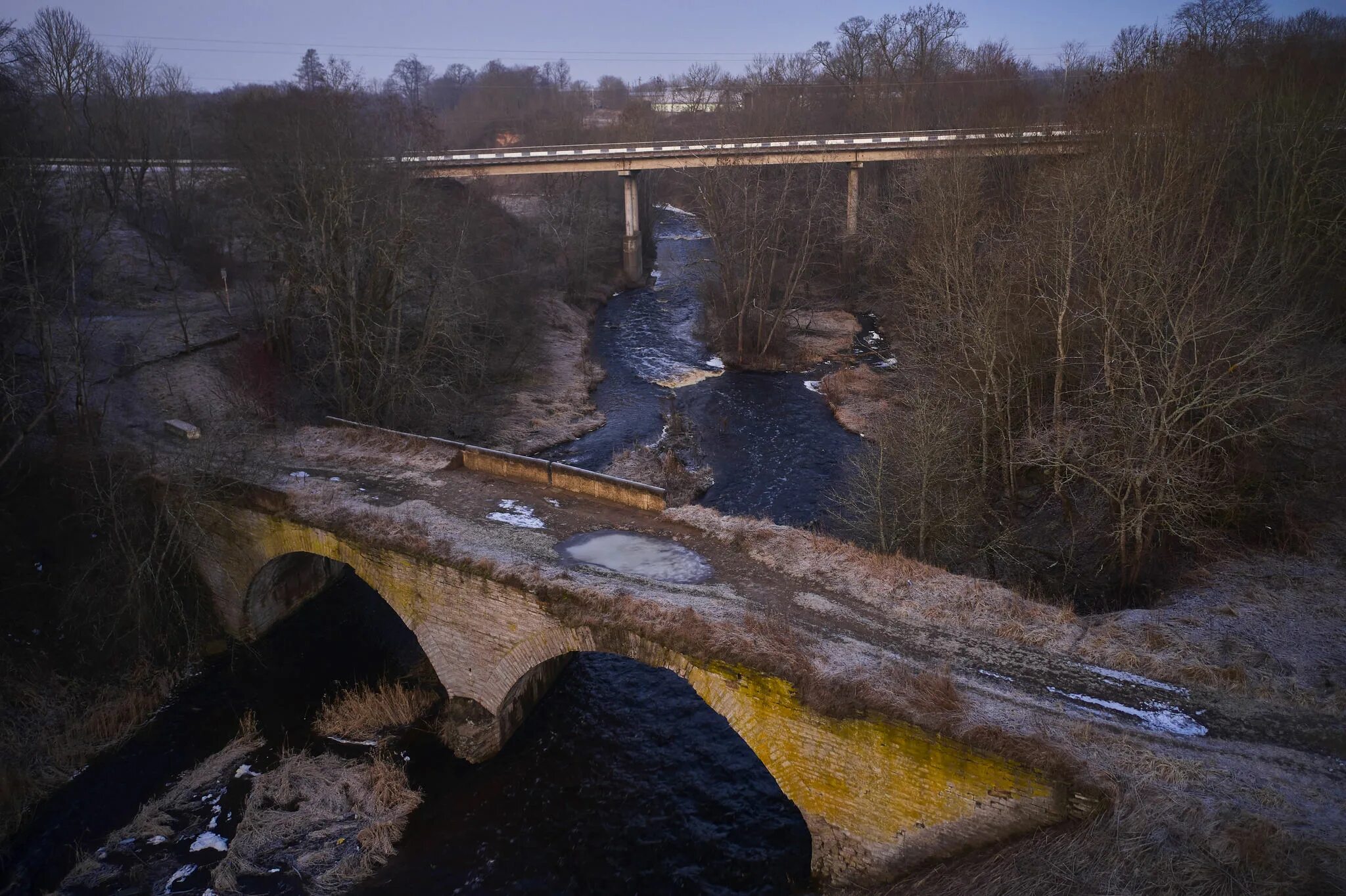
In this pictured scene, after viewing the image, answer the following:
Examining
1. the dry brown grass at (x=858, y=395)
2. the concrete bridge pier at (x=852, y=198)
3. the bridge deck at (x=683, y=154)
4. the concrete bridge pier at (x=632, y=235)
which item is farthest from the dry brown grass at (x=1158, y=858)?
the concrete bridge pier at (x=632, y=235)

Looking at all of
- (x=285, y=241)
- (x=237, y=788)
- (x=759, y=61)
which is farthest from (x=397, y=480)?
(x=759, y=61)

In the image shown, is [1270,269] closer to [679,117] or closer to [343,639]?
[343,639]

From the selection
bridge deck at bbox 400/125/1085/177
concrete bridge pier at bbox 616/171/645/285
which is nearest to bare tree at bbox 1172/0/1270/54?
bridge deck at bbox 400/125/1085/177

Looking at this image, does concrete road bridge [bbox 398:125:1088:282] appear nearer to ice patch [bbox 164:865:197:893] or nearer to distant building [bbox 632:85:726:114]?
distant building [bbox 632:85:726:114]

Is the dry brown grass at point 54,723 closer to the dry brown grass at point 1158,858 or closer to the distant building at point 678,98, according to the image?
the dry brown grass at point 1158,858

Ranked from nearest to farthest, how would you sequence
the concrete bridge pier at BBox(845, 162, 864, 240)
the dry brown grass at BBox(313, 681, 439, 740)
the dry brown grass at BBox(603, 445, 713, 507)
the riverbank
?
the dry brown grass at BBox(313, 681, 439, 740) < the dry brown grass at BBox(603, 445, 713, 507) < the riverbank < the concrete bridge pier at BBox(845, 162, 864, 240)

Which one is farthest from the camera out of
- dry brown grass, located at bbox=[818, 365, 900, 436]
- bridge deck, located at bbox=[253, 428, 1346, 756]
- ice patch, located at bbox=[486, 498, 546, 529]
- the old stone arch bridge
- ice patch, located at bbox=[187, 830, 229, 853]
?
dry brown grass, located at bbox=[818, 365, 900, 436]
